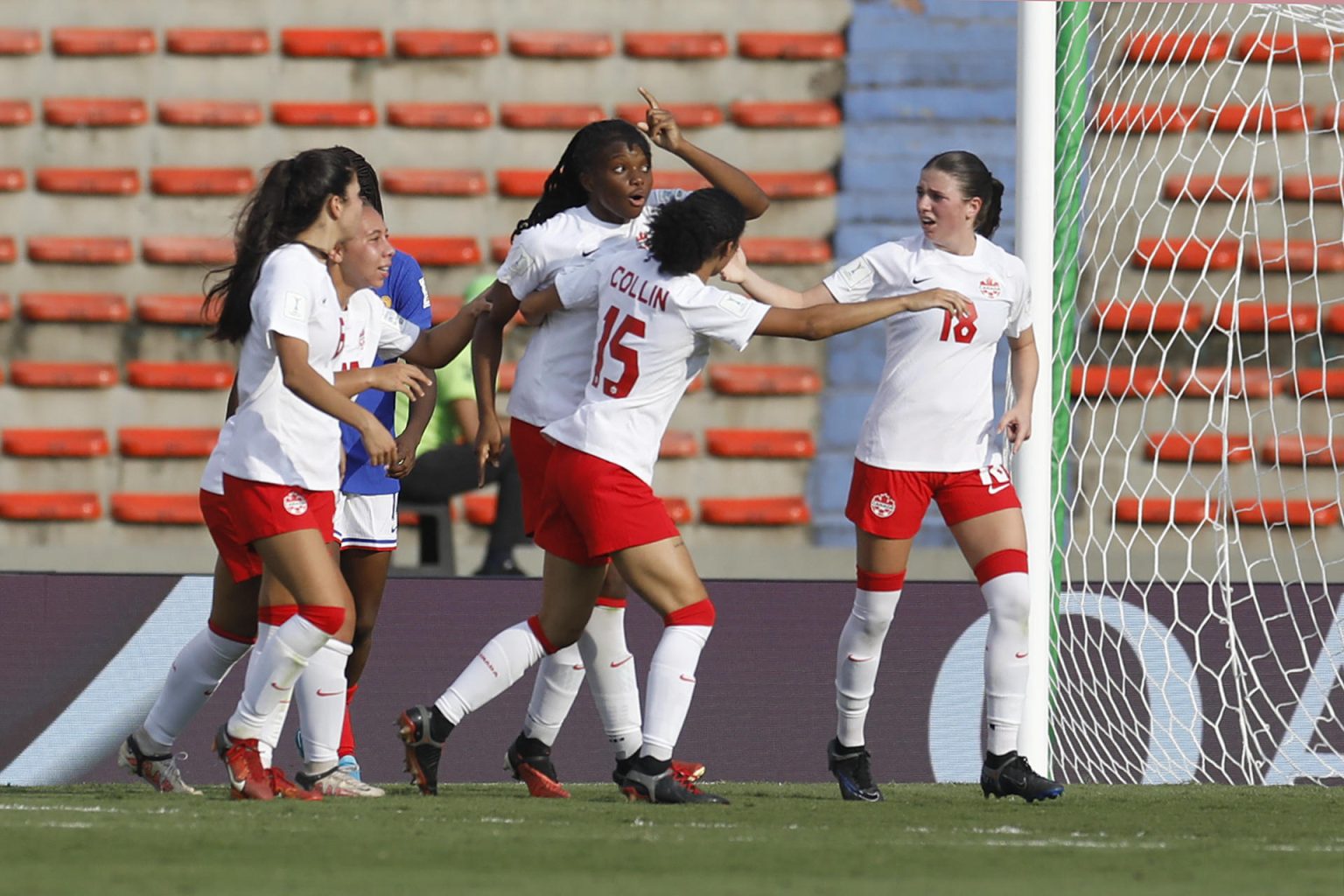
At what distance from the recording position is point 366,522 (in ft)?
16.4

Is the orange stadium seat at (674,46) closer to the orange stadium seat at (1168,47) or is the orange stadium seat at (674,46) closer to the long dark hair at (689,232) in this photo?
the orange stadium seat at (1168,47)

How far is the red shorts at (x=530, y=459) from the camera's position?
15.6 ft

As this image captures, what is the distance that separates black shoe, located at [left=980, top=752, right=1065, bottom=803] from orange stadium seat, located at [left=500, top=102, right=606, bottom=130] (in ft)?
18.6

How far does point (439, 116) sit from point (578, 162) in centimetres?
509

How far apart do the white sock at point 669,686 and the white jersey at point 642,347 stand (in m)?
0.38

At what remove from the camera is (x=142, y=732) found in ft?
15.7

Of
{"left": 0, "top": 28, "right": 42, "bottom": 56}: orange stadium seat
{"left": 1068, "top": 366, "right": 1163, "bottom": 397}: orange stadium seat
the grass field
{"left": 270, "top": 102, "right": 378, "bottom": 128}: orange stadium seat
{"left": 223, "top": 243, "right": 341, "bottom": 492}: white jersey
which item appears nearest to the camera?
the grass field

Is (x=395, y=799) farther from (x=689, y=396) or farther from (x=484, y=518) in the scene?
(x=689, y=396)

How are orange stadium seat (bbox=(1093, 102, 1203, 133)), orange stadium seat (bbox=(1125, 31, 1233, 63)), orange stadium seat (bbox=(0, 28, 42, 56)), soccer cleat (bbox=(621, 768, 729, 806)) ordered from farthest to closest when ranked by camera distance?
orange stadium seat (bbox=(0, 28, 42, 56))
orange stadium seat (bbox=(1093, 102, 1203, 133))
orange stadium seat (bbox=(1125, 31, 1233, 63))
soccer cleat (bbox=(621, 768, 729, 806))

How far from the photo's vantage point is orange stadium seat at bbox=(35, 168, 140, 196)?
380 inches

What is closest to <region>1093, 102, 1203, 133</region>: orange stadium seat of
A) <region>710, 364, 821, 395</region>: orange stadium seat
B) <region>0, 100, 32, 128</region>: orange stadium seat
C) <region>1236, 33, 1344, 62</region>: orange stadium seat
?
<region>1236, 33, 1344, 62</region>: orange stadium seat

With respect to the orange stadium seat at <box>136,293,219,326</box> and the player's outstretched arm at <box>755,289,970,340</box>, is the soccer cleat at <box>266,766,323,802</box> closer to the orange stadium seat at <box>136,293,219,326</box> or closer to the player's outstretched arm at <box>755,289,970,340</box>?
the player's outstretched arm at <box>755,289,970,340</box>

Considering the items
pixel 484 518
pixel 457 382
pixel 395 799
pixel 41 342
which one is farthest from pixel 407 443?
pixel 41 342

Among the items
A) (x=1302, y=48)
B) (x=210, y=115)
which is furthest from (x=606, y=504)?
(x=1302, y=48)
